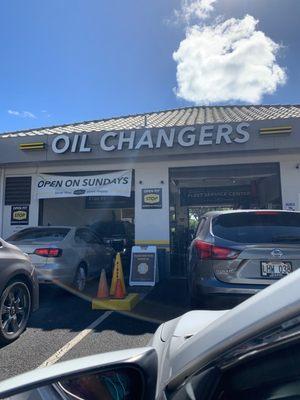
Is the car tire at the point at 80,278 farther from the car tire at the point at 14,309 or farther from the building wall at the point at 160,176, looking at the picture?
the building wall at the point at 160,176

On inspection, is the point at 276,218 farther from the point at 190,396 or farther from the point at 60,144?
the point at 60,144

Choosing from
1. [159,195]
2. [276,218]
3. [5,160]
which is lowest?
[276,218]

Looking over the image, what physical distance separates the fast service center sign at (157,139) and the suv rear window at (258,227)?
5.57 metres

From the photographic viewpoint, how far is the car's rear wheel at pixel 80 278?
347 inches

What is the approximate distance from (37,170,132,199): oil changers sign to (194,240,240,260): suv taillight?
718cm

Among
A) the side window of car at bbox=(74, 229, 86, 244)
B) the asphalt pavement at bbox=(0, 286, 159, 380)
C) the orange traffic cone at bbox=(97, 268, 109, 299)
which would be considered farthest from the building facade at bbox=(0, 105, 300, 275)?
the asphalt pavement at bbox=(0, 286, 159, 380)

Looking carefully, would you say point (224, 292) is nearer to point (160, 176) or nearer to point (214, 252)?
point (214, 252)

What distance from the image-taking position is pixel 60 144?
38.1ft

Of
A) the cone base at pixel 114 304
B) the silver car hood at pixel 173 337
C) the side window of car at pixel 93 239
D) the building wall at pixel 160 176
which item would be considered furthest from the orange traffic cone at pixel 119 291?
the silver car hood at pixel 173 337

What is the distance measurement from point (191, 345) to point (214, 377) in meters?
0.17

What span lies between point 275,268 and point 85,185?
8.46 m

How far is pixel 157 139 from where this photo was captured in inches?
433

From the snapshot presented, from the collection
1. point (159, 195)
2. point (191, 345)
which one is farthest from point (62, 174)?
point (191, 345)

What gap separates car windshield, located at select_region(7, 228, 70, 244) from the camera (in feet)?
27.8
